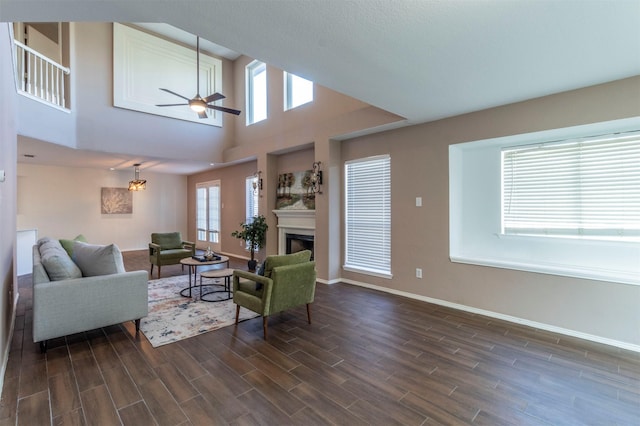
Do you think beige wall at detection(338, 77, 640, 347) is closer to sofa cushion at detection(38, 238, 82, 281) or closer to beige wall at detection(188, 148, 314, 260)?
beige wall at detection(188, 148, 314, 260)

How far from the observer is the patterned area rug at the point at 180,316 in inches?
128

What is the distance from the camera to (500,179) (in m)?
4.02

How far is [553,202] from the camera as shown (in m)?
3.66

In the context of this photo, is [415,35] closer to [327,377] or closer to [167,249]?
[327,377]

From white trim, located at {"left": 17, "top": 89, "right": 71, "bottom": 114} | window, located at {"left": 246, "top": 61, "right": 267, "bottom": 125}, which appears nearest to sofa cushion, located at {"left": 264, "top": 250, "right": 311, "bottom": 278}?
window, located at {"left": 246, "top": 61, "right": 267, "bottom": 125}

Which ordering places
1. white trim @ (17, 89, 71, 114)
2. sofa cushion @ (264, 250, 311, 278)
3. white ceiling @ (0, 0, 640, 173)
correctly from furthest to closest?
white trim @ (17, 89, 71, 114), sofa cushion @ (264, 250, 311, 278), white ceiling @ (0, 0, 640, 173)

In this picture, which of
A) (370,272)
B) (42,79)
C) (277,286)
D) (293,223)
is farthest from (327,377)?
(42,79)

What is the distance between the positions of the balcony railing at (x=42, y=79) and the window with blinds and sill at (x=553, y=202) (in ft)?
22.6

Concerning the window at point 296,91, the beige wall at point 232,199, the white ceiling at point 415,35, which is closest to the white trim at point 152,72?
the beige wall at point 232,199

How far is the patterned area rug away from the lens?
325cm

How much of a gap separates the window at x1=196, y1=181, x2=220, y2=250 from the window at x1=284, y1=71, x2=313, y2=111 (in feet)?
12.7

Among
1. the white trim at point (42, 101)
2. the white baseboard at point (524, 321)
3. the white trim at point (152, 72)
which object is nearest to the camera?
the white baseboard at point (524, 321)

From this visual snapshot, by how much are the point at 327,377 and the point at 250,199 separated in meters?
5.98

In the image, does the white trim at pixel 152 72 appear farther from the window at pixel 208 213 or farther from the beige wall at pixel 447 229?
the beige wall at pixel 447 229
